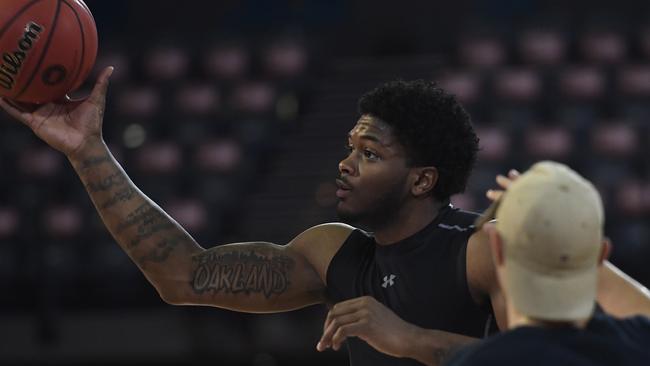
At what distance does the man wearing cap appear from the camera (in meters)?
1.89

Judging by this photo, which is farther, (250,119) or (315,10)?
(315,10)

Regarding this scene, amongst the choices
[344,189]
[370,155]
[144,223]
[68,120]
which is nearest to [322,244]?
[344,189]

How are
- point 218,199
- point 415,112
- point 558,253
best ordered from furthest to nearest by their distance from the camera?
point 218,199 → point 415,112 → point 558,253

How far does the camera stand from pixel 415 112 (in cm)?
335

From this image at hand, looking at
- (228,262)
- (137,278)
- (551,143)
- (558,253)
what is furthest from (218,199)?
(558,253)

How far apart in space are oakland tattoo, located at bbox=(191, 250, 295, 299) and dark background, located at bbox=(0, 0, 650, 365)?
4.52 metres

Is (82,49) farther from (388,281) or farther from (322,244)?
(388,281)

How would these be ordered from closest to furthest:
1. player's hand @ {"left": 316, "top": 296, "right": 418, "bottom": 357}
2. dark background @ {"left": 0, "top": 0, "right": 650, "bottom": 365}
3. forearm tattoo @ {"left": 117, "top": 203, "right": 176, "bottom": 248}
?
player's hand @ {"left": 316, "top": 296, "right": 418, "bottom": 357} < forearm tattoo @ {"left": 117, "top": 203, "right": 176, "bottom": 248} < dark background @ {"left": 0, "top": 0, "right": 650, "bottom": 365}

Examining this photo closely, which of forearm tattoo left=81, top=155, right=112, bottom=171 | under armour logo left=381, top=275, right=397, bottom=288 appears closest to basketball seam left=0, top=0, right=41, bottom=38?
forearm tattoo left=81, top=155, right=112, bottom=171

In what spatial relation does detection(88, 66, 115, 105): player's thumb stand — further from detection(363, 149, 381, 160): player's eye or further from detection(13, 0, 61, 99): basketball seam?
detection(363, 149, 381, 160): player's eye

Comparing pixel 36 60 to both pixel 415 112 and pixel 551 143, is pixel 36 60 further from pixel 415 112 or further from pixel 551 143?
pixel 551 143

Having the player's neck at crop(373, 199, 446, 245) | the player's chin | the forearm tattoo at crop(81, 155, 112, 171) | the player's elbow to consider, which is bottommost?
the player's elbow

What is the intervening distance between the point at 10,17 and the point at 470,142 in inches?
56.3

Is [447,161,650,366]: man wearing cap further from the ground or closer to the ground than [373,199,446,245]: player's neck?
further from the ground
